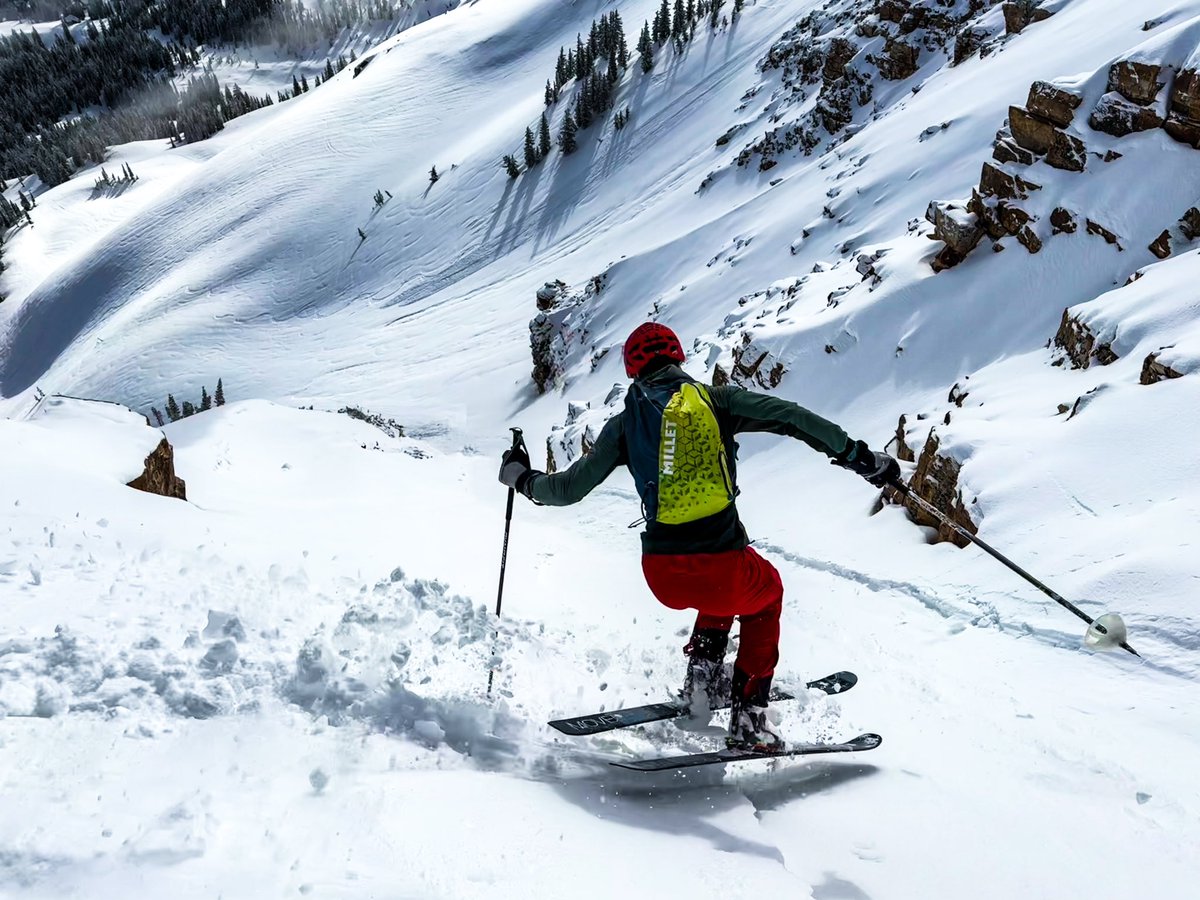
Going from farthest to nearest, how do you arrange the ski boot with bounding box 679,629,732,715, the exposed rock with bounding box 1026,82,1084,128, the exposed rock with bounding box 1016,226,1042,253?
the exposed rock with bounding box 1026,82,1084,128
the exposed rock with bounding box 1016,226,1042,253
the ski boot with bounding box 679,629,732,715

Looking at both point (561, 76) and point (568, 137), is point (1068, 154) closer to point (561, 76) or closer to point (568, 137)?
point (568, 137)

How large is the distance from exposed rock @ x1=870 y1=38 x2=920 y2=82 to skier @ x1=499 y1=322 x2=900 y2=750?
41688 mm

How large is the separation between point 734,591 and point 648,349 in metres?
1.39

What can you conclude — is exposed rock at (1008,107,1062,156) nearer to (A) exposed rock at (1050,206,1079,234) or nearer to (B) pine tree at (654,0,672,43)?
(A) exposed rock at (1050,206,1079,234)

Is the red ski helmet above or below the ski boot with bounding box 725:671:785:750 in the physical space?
above

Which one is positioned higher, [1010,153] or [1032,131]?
[1032,131]

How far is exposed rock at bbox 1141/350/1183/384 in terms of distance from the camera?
7871mm

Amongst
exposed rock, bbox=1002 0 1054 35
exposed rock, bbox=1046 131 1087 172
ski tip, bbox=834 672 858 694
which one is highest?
exposed rock, bbox=1002 0 1054 35

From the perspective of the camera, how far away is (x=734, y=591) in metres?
3.78

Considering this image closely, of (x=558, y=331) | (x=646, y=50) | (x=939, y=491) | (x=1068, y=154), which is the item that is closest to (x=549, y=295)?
(x=558, y=331)

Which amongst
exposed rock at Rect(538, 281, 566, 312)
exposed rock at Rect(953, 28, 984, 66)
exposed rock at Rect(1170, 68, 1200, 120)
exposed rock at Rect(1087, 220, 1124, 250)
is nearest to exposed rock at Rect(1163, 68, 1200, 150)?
exposed rock at Rect(1170, 68, 1200, 120)

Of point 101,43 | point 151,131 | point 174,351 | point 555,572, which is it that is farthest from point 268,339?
point 101,43

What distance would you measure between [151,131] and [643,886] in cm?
18160

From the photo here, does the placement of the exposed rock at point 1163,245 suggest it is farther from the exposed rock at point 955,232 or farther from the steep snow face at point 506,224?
the exposed rock at point 955,232
